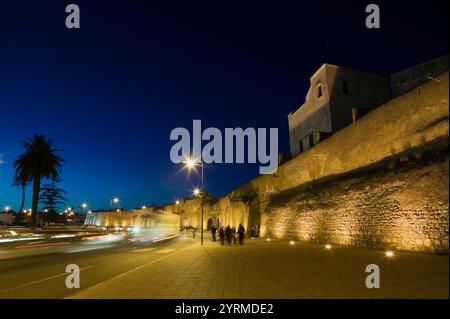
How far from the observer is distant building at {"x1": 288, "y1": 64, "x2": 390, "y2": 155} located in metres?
30.5

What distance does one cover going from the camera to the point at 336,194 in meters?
17.7

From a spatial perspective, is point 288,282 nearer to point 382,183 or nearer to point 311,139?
point 382,183

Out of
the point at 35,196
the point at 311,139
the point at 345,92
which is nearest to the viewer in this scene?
the point at 345,92

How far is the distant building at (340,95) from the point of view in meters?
30.5

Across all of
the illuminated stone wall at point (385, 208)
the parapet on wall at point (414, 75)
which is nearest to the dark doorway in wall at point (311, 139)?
the parapet on wall at point (414, 75)

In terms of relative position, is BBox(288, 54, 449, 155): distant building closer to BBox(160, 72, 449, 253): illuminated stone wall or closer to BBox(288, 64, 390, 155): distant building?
BBox(288, 64, 390, 155): distant building

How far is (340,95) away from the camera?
1208 inches

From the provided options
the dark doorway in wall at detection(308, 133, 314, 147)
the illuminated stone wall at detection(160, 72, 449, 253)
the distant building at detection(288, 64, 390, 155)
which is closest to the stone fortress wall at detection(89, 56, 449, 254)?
the illuminated stone wall at detection(160, 72, 449, 253)

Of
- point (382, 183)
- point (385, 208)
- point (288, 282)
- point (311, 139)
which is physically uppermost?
point (311, 139)

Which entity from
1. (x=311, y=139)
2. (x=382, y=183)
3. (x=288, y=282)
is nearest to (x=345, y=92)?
(x=311, y=139)

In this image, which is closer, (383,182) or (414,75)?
(383,182)

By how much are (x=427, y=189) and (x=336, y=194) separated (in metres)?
6.85
